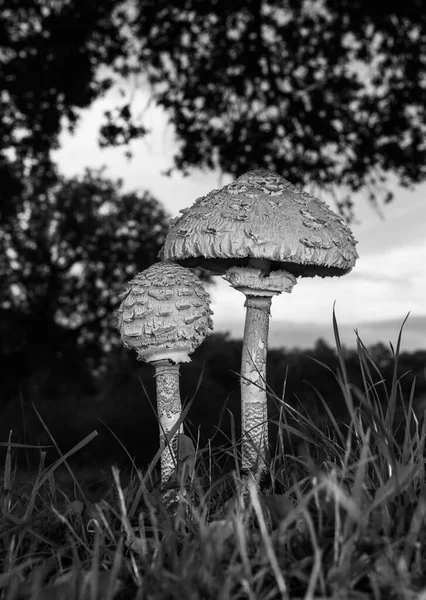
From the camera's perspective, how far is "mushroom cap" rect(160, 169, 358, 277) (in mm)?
3018

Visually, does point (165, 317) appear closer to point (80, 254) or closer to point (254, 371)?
point (254, 371)

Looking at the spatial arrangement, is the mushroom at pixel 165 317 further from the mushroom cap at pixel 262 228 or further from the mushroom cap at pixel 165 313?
the mushroom cap at pixel 262 228

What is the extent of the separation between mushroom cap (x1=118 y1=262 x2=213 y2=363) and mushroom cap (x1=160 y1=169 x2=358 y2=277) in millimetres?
162

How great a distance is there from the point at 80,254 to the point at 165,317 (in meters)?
17.7

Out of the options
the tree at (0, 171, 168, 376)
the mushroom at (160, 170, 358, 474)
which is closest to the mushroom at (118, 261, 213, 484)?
the mushroom at (160, 170, 358, 474)

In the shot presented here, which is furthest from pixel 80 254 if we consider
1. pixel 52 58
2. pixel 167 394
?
pixel 167 394

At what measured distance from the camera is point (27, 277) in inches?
806

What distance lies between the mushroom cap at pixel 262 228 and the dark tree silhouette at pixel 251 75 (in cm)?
627

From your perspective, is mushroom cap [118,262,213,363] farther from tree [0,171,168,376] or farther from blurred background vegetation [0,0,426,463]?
tree [0,171,168,376]

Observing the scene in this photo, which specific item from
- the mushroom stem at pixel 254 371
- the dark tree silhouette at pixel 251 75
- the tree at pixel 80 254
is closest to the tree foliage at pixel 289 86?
the dark tree silhouette at pixel 251 75

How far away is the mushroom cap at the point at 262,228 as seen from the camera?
3.02 meters

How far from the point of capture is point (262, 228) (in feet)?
9.87

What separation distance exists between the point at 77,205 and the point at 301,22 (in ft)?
40.5

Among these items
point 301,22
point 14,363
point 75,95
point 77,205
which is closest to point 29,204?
point 77,205
